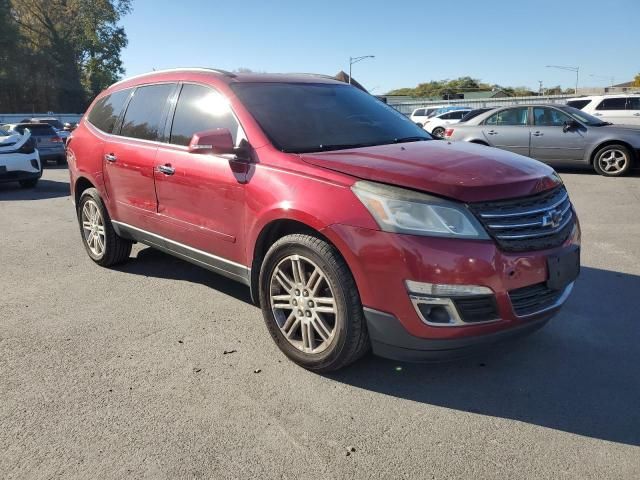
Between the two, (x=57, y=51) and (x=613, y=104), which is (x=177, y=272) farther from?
(x=57, y=51)

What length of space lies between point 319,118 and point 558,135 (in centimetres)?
931

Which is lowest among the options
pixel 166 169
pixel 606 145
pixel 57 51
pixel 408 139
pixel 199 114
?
pixel 606 145

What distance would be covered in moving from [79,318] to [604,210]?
23.1ft

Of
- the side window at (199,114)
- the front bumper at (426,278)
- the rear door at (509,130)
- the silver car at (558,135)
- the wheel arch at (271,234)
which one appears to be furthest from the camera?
the rear door at (509,130)

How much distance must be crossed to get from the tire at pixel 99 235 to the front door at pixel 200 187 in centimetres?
106

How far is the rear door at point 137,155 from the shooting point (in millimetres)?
4461

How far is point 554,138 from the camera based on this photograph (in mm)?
11648

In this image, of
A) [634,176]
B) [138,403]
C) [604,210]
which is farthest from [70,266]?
[634,176]

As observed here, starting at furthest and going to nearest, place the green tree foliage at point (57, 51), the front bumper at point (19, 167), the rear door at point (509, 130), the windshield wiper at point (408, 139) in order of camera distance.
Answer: the green tree foliage at point (57, 51)
the rear door at point (509, 130)
the front bumper at point (19, 167)
the windshield wiper at point (408, 139)

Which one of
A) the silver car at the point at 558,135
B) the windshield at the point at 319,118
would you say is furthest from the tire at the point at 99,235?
the silver car at the point at 558,135

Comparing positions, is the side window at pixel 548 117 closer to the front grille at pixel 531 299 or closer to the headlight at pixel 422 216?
the front grille at pixel 531 299

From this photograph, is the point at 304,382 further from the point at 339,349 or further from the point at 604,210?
the point at 604,210

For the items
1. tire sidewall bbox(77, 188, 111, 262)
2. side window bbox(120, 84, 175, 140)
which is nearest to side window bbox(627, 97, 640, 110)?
side window bbox(120, 84, 175, 140)

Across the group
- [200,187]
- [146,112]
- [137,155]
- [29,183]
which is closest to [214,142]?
[200,187]
